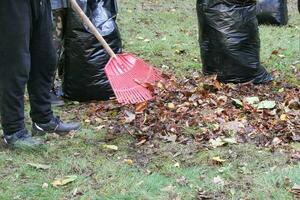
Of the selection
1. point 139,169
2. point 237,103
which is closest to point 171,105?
point 237,103

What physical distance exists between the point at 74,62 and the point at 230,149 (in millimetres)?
1502

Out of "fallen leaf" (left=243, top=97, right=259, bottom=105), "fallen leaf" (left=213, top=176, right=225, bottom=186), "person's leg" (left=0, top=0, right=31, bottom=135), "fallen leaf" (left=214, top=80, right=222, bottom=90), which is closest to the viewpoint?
"fallen leaf" (left=213, top=176, right=225, bottom=186)

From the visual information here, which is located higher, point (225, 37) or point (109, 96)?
point (225, 37)

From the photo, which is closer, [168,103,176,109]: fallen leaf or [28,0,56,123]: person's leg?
[28,0,56,123]: person's leg

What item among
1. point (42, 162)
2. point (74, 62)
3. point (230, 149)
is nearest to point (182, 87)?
point (74, 62)

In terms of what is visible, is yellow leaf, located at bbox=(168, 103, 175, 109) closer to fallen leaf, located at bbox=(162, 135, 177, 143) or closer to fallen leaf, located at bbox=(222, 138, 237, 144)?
fallen leaf, located at bbox=(162, 135, 177, 143)

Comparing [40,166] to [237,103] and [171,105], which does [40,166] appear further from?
[237,103]

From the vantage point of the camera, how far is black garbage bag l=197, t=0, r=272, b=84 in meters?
4.06

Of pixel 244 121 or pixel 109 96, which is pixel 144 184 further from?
pixel 109 96

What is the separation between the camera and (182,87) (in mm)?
4086

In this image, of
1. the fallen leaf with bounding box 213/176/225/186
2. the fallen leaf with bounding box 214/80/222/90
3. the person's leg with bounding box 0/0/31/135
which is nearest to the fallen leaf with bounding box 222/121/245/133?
the fallen leaf with bounding box 213/176/225/186

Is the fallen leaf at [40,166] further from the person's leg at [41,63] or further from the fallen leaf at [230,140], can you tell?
the fallen leaf at [230,140]

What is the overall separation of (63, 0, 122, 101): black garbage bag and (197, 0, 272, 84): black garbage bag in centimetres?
74

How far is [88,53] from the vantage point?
3.89 m
